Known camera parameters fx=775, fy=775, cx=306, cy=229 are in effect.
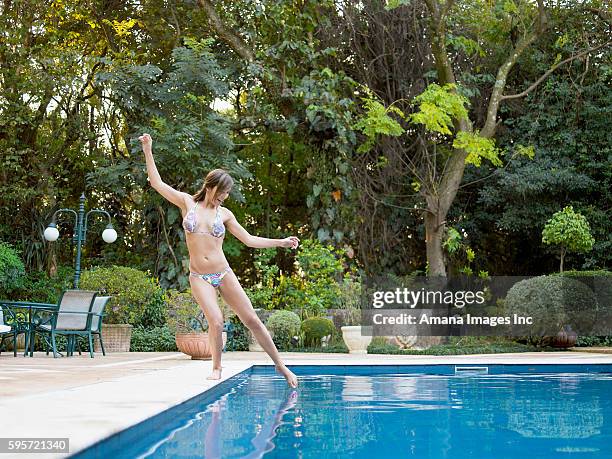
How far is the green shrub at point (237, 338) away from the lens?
12344mm

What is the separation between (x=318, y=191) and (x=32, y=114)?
18.4 ft

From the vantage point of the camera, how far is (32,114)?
14.5m

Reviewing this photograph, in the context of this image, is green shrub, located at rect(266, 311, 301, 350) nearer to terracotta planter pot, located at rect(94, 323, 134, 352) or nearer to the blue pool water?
terracotta planter pot, located at rect(94, 323, 134, 352)

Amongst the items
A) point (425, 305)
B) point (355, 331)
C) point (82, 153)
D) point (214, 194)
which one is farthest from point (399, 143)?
point (214, 194)

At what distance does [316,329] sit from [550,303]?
362 centimetres

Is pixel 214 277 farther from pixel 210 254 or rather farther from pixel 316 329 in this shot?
pixel 316 329

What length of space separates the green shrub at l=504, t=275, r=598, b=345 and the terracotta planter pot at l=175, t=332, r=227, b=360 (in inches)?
208

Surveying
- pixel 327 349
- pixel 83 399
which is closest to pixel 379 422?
pixel 83 399

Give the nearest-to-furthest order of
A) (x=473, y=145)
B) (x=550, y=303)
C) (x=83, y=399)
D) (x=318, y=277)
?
1. (x=83, y=399)
2. (x=550, y=303)
3. (x=318, y=277)
4. (x=473, y=145)

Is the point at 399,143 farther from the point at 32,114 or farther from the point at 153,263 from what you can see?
the point at 32,114

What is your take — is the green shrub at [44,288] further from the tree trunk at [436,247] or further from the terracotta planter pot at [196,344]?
the tree trunk at [436,247]

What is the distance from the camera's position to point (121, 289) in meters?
11.5

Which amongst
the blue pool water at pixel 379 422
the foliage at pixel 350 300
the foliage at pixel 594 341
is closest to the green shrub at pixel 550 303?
the foliage at pixel 594 341

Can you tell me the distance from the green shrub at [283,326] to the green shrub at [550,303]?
11.0 ft
